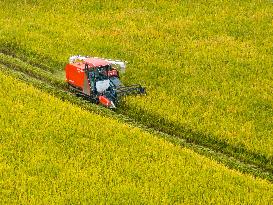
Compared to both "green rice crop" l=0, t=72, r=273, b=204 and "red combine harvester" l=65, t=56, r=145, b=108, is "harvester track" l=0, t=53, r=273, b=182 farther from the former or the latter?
"green rice crop" l=0, t=72, r=273, b=204

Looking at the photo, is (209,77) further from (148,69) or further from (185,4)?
(185,4)

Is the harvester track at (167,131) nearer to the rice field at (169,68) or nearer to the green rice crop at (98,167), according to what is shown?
the rice field at (169,68)

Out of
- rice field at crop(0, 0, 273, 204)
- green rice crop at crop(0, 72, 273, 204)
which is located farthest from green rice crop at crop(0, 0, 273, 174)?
green rice crop at crop(0, 72, 273, 204)

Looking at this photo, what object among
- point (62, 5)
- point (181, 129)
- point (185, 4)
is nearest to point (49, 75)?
point (181, 129)

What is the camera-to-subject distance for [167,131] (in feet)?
45.0

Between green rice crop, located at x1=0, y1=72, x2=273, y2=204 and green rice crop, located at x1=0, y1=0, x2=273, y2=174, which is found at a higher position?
green rice crop, located at x1=0, y1=0, x2=273, y2=174

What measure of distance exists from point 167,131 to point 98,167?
3.06 meters

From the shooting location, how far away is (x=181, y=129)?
13.6m

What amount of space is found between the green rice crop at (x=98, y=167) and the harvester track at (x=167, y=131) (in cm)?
59

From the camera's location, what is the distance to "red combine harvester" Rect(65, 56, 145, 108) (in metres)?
14.6

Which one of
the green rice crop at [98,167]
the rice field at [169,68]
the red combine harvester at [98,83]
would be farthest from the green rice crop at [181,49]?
the green rice crop at [98,167]

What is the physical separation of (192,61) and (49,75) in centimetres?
483

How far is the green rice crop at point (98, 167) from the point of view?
10.2m

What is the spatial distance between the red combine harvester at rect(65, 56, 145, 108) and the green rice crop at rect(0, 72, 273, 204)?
98 centimetres
